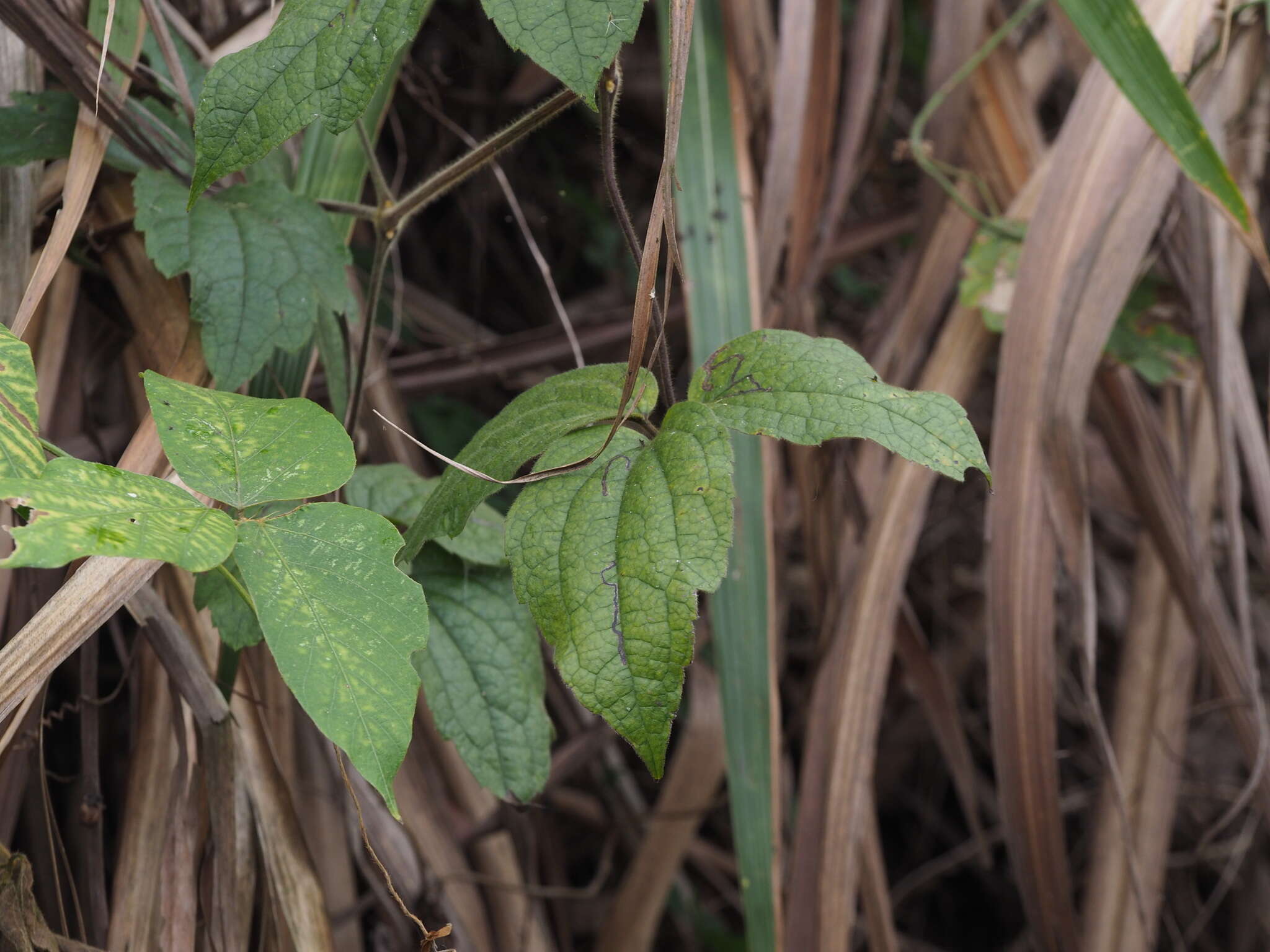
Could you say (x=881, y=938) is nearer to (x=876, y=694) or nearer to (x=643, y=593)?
(x=876, y=694)

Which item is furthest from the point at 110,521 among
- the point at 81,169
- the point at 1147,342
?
the point at 1147,342

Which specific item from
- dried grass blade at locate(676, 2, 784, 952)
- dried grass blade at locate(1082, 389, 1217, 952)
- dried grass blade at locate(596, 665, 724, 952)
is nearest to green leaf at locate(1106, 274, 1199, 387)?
dried grass blade at locate(1082, 389, 1217, 952)

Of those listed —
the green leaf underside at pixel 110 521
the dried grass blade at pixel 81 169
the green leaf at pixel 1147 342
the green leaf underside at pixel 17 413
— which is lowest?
the green leaf underside at pixel 110 521

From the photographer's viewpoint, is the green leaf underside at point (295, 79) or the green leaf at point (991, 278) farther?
the green leaf at point (991, 278)

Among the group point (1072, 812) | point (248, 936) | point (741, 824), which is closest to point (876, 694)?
point (741, 824)

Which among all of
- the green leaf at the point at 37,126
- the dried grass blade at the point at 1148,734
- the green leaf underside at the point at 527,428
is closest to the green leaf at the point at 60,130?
the green leaf at the point at 37,126

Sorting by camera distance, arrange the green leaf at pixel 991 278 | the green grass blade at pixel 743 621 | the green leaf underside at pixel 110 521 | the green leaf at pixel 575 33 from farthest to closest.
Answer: the green leaf at pixel 991 278 → the green grass blade at pixel 743 621 → the green leaf at pixel 575 33 → the green leaf underside at pixel 110 521

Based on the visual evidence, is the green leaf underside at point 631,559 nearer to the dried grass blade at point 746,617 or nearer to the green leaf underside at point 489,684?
the green leaf underside at point 489,684
